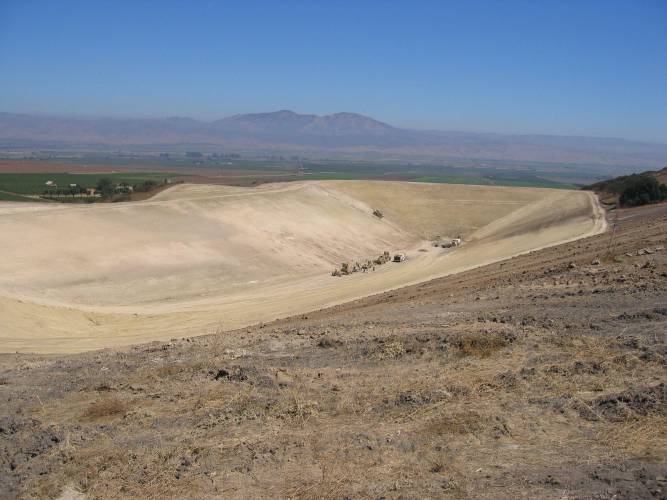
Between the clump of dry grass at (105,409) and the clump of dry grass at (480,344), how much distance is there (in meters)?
5.96

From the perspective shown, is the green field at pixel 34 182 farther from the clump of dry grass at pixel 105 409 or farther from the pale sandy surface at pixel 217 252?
the clump of dry grass at pixel 105 409

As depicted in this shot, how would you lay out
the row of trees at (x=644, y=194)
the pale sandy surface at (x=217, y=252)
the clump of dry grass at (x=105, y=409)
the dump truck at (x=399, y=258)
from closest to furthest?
the clump of dry grass at (x=105, y=409), the pale sandy surface at (x=217, y=252), the dump truck at (x=399, y=258), the row of trees at (x=644, y=194)

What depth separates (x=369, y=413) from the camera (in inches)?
357

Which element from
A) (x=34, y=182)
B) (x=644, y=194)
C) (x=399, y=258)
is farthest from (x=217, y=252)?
(x=34, y=182)

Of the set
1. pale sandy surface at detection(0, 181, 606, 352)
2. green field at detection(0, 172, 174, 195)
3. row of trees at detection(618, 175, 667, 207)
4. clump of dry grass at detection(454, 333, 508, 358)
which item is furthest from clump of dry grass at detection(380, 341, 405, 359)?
green field at detection(0, 172, 174, 195)

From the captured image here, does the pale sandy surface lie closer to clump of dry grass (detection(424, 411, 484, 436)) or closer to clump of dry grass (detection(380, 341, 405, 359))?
clump of dry grass (detection(380, 341, 405, 359))

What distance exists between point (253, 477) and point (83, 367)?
22.7ft

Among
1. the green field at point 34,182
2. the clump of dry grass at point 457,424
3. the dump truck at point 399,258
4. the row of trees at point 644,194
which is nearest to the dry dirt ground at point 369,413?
the clump of dry grass at point 457,424

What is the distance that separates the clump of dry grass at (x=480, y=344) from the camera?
1130 cm

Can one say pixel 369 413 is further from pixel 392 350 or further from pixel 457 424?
pixel 392 350

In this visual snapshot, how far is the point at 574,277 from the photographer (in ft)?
59.1

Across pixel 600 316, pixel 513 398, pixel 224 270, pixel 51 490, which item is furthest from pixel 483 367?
pixel 224 270

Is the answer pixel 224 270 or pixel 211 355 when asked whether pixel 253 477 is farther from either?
pixel 224 270

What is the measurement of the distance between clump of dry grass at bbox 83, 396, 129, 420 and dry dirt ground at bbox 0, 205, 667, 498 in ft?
0.11
